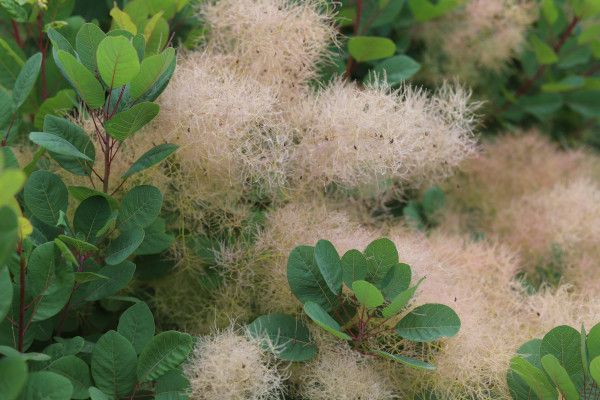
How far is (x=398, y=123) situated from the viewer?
778 mm

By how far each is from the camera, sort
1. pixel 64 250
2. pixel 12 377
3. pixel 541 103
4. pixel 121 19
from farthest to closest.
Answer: pixel 541 103, pixel 121 19, pixel 64 250, pixel 12 377

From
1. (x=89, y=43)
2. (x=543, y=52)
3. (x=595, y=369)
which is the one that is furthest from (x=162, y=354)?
(x=543, y=52)

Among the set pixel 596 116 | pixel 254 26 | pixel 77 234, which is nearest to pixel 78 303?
pixel 77 234

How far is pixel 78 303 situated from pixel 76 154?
0.20 m

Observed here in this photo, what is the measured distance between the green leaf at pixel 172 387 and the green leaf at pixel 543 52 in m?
1.01

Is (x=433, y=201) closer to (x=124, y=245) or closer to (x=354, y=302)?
(x=354, y=302)

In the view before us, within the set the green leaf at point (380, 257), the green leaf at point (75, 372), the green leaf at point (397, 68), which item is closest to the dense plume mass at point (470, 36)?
the green leaf at point (397, 68)

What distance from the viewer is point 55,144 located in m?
0.62

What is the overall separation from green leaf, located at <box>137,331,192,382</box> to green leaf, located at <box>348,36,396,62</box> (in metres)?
0.58

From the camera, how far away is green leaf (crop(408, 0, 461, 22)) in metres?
1.07

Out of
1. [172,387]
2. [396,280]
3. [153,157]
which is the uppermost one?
[153,157]

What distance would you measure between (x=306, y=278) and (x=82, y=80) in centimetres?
37

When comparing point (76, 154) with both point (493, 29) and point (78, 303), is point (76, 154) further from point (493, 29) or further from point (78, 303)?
point (493, 29)

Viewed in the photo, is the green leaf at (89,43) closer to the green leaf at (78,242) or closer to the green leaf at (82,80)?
the green leaf at (82,80)
